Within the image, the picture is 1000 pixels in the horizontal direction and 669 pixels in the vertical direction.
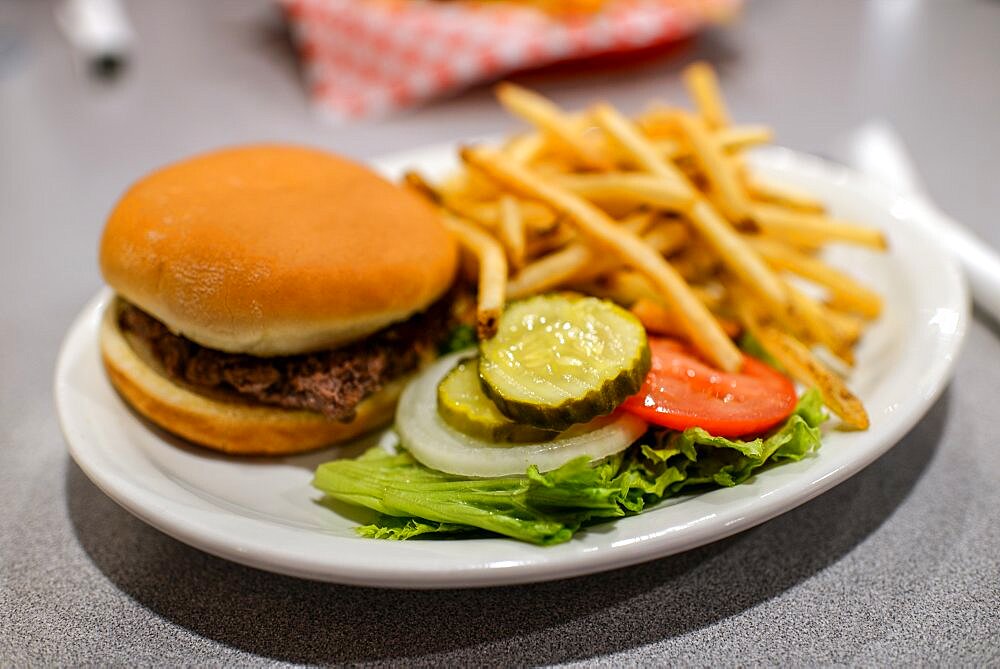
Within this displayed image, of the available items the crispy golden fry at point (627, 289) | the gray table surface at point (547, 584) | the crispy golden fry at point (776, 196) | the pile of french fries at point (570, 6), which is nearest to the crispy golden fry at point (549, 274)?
the crispy golden fry at point (627, 289)

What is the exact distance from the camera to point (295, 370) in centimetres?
188

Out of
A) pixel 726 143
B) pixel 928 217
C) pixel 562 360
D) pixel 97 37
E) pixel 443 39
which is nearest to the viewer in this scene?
pixel 562 360

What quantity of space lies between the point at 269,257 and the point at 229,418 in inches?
15.4

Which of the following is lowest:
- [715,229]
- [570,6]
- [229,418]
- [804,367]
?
[229,418]

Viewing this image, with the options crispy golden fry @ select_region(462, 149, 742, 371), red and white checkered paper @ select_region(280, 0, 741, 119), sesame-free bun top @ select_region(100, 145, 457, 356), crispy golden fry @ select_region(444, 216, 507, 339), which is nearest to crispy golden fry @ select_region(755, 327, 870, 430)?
crispy golden fry @ select_region(462, 149, 742, 371)

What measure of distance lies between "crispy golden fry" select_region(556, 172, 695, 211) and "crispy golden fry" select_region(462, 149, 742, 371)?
0.04 meters

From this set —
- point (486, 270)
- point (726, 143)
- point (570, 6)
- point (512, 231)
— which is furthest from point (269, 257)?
point (570, 6)

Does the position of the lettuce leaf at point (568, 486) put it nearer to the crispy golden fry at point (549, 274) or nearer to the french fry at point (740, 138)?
the crispy golden fry at point (549, 274)

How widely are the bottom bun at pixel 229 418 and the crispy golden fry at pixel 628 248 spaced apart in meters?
0.65

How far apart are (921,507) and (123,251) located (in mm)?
1922

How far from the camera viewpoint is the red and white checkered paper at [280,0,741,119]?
3.86 m

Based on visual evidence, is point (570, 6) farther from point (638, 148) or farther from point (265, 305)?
point (265, 305)

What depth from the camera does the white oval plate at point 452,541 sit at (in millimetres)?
1380

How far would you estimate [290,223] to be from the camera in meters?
1.89
